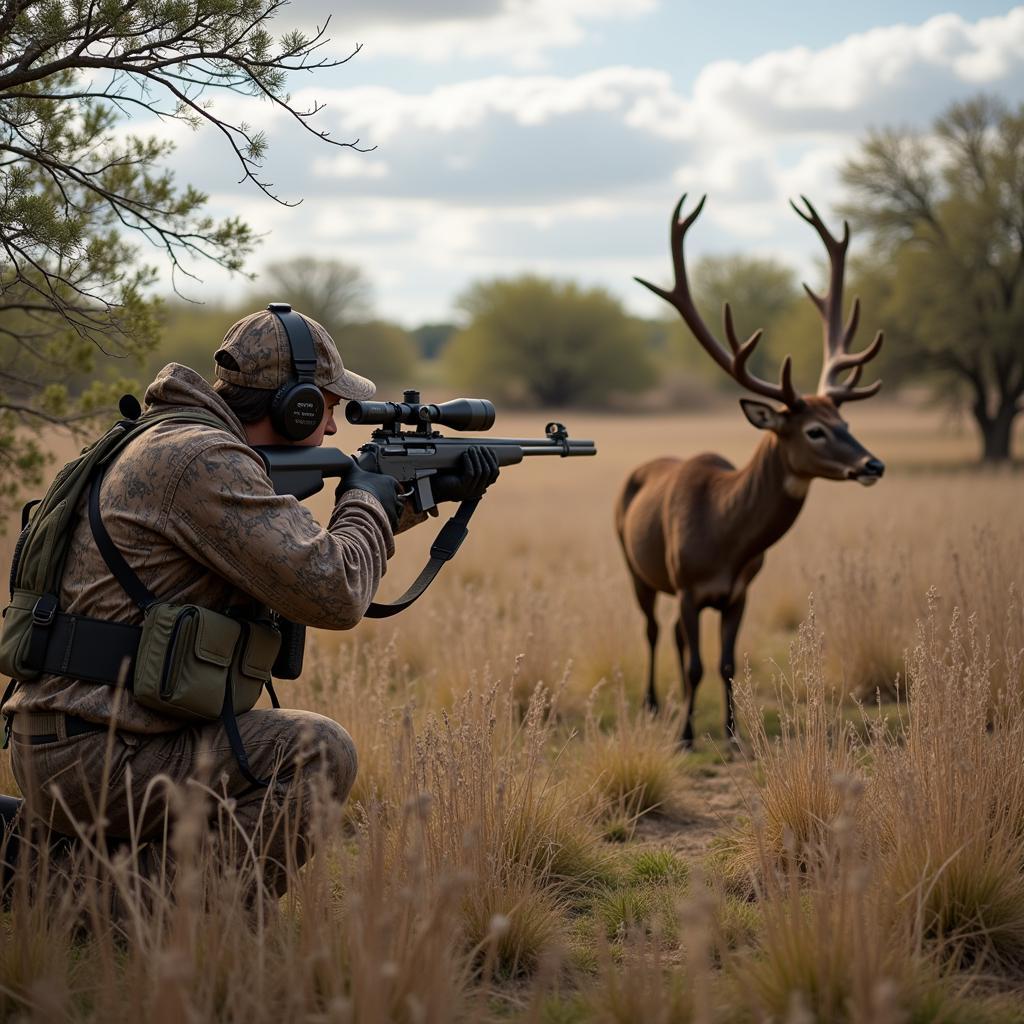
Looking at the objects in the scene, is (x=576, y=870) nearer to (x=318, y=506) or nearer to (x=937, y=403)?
(x=318, y=506)

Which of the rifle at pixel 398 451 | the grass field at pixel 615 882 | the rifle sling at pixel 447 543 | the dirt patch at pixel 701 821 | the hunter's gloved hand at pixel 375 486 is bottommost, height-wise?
the dirt patch at pixel 701 821

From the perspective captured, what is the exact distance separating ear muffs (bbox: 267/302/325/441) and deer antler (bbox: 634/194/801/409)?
138 inches

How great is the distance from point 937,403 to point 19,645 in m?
28.5

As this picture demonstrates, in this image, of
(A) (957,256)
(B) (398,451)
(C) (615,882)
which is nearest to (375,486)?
(B) (398,451)

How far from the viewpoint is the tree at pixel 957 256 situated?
84.3 feet

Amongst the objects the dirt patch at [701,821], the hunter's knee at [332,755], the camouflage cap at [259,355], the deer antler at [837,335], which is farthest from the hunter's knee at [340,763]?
the deer antler at [837,335]

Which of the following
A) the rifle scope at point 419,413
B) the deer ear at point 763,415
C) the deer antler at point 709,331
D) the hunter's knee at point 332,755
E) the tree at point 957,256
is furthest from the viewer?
the tree at point 957,256

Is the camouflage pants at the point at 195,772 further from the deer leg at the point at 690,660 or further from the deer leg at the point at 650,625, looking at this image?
the deer leg at the point at 650,625

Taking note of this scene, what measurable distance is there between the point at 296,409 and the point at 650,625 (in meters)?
4.36

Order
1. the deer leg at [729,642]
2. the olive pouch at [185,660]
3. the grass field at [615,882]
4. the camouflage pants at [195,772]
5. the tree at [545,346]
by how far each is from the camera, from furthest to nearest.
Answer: the tree at [545,346], the deer leg at [729,642], the camouflage pants at [195,772], the olive pouch at [185,660], the grass field at [615,882]

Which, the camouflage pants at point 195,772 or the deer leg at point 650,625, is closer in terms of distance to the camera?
the camouflage pants at point 195,772

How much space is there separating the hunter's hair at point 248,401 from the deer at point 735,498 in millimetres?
3127

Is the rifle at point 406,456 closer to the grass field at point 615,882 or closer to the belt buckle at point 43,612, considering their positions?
the grass field at point 615,882

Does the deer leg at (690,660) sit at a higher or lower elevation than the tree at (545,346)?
lower
